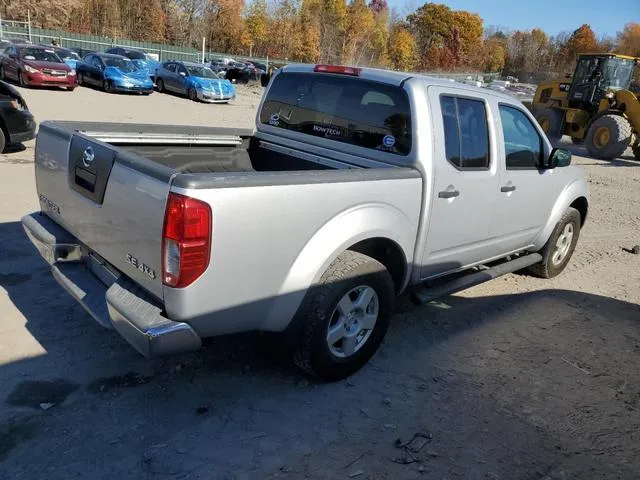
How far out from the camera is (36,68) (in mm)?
19844

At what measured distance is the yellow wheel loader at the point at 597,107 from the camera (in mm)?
15812

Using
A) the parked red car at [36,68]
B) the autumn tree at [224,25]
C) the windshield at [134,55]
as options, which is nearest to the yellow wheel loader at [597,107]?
the parked red car at [36,68]

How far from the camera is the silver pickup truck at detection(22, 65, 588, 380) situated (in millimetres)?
2742

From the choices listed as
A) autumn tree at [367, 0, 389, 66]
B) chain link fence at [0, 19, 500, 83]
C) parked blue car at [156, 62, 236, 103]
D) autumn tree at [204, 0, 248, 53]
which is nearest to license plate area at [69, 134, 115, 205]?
parked blue car at [156, 62, 236, 103]

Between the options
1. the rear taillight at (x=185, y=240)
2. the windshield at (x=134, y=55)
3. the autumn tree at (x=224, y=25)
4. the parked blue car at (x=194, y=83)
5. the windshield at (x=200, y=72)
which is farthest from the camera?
the autumn tree at (x=224, y=25)

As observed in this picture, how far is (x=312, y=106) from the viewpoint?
452cm

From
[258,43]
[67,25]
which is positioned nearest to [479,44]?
[258,43]

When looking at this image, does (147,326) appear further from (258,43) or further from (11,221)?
(258,43)

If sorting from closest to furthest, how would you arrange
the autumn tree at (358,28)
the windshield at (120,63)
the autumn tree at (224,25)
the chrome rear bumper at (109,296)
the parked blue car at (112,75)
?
1. the chrome rear bumper at (109,296)
2. the parked blue car at (112,75)
3. the windshield at (120,63)
4. the autumn tree at (224,25)
5. the autumn tree at (358,28)

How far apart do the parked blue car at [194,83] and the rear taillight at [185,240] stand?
833 inches

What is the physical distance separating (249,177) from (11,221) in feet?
14.5

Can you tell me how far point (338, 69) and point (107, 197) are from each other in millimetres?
2164

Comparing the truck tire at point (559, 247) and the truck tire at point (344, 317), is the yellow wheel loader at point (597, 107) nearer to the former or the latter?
the truck tire at point (559, 247)

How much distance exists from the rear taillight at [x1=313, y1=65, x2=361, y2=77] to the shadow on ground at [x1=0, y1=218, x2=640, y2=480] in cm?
206
